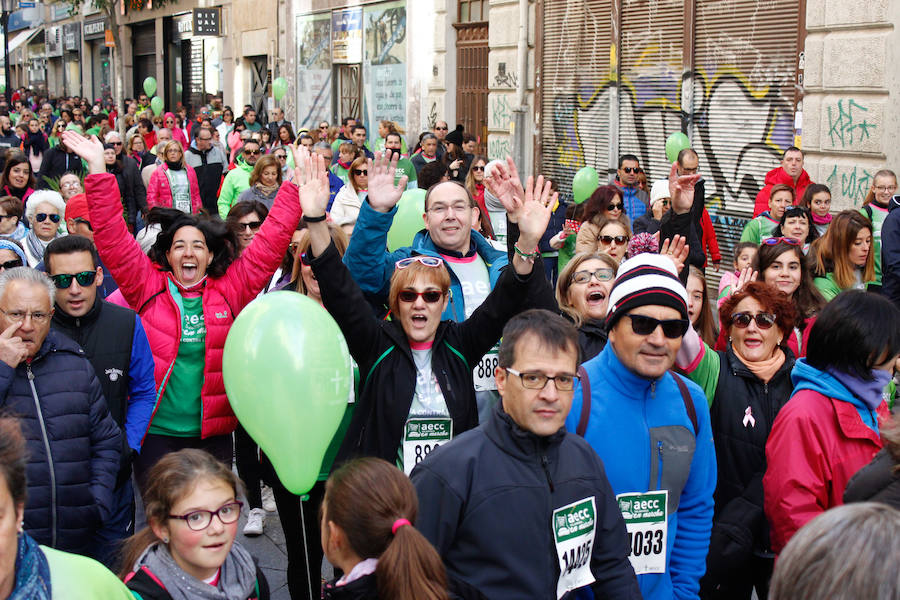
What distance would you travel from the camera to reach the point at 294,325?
3.53 m

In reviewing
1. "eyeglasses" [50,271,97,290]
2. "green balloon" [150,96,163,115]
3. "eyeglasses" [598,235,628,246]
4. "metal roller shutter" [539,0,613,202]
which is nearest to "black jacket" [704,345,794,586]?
"eyeglasses" [598,235,628,246]

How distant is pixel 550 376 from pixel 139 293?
2.54 m

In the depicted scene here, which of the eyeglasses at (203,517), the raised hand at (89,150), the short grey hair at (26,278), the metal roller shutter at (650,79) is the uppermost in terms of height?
the metal roller shutter at (650,79)

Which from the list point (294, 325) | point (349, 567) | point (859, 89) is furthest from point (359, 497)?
point (859, 89)

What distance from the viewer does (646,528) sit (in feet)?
10.4

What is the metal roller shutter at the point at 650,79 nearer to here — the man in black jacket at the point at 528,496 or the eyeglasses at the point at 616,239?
the eyeglasses at the point at 616,239

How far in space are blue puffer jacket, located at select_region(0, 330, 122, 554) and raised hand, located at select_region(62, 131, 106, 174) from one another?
1146mm

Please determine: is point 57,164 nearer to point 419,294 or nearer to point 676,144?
point 676,144

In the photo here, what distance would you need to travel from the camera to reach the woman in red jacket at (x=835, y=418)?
3258mm

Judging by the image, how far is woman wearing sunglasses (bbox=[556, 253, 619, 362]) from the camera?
4.38m

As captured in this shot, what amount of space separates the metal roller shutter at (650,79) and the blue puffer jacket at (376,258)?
967 cm

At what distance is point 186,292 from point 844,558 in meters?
3.58

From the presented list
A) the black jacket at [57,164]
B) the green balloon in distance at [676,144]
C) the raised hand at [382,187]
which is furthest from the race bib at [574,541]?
the black jacket at [57,164]

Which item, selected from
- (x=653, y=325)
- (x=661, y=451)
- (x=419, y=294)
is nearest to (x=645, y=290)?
(x=653, y=325)
